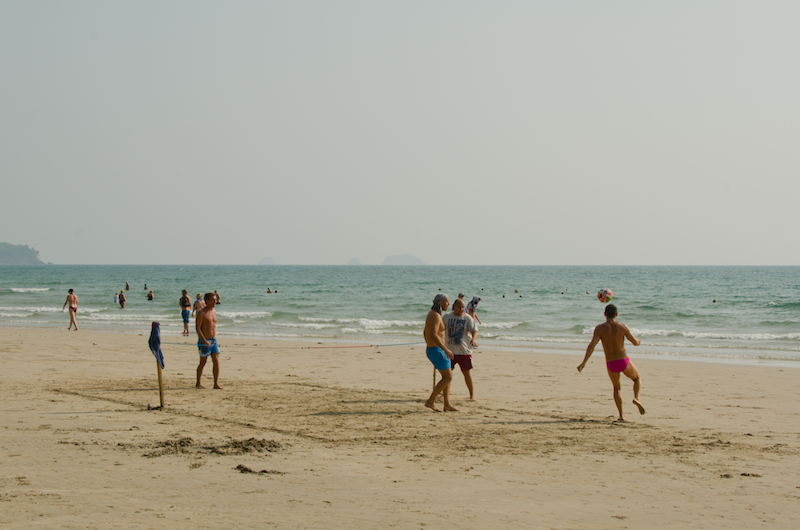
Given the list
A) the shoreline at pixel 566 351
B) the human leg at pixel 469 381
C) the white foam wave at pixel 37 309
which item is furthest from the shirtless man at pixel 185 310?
the white foam wave at pixel 37 309

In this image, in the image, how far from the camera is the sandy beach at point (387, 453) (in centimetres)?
518

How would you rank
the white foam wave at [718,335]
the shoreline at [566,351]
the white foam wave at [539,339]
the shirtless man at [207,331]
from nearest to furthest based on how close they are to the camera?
1. the shirtless man at [207,331]
2. the shoreline at [566,351]
3. the white foam wave at [539,339]
4. the white foam wave at [718,335]

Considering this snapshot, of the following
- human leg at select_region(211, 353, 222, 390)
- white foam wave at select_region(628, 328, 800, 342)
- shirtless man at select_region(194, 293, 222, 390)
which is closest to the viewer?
shirtless man at select_region(194, 293, 222, 390)

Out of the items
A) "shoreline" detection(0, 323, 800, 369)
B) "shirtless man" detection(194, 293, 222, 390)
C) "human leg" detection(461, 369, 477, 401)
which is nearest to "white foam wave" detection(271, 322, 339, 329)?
"shoreline" detection(0, 323, 800, 369)

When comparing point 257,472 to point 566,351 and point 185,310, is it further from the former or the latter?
point 185,310

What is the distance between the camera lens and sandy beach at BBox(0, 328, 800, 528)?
5184mm

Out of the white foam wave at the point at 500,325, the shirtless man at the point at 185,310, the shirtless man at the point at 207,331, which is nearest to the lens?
the shirtless man at the point at 207,331

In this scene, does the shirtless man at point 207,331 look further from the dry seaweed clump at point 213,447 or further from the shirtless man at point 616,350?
the shirtless man at point 616,350

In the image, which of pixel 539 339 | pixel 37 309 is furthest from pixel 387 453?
pixel 37 309

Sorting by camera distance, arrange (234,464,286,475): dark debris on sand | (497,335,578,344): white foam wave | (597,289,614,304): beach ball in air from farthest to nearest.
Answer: (497,335,578,344): white foam wave
(597,289,614,304): beach ball in air
(234,464,286,475): dark debris on sand

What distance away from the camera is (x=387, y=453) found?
711 centimetres

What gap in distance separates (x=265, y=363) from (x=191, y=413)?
6378 mm

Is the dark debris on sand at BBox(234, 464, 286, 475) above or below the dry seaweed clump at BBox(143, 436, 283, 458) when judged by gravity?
above

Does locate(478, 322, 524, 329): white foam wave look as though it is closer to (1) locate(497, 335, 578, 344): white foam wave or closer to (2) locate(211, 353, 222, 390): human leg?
(1) locate(497, 335, 578, 344): white foam wave
